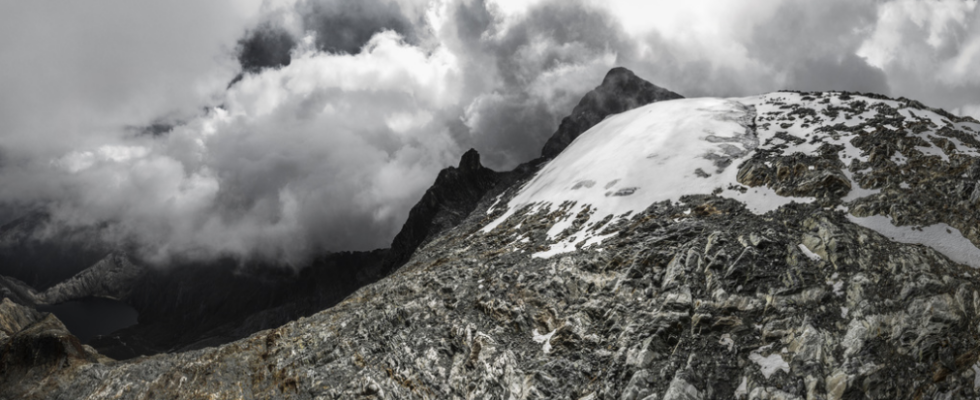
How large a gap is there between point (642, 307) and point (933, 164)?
77.4ft

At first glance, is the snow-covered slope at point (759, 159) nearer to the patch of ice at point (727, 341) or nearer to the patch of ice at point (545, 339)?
the patch of ice at point (545, 339)

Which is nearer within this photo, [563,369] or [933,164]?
[563,369]

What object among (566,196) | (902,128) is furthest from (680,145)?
(902,128)

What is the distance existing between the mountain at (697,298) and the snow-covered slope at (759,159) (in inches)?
9.9

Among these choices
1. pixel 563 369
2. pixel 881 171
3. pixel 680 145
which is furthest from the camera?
pixel 680 145

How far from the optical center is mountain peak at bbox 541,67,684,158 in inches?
5290

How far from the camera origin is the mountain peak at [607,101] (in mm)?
134375

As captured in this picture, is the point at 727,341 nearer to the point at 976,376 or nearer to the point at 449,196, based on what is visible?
the point at 976,376

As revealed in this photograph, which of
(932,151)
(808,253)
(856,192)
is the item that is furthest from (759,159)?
(808,253)

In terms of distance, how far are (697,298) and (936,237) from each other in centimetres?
1329

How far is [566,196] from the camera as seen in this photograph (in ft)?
161

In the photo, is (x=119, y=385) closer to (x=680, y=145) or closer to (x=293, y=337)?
(x=293, y=337)

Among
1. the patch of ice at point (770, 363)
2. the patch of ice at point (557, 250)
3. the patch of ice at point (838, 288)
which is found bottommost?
the patch of ice at point (770, 363)

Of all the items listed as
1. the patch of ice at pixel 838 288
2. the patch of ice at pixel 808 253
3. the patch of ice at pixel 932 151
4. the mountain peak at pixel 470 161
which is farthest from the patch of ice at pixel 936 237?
the mountain peak at pixel 470 161
